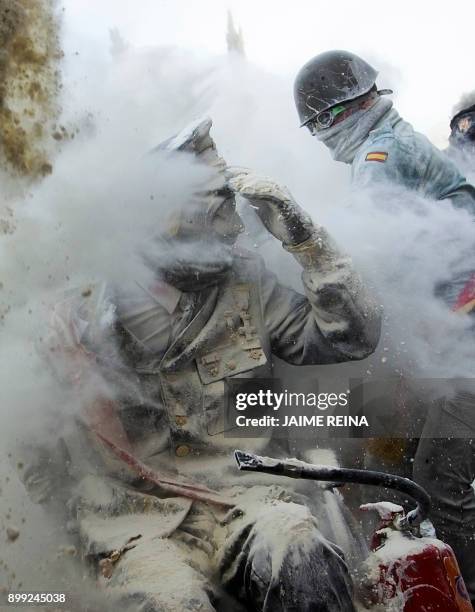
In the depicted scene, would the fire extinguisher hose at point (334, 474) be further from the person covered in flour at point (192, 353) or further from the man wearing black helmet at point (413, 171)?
the man wearing black helmet at point (413, 171)

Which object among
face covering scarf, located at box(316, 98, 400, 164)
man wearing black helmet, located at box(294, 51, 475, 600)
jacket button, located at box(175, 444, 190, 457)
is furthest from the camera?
face covering scarf, located at box(316, 98, 400, 164)

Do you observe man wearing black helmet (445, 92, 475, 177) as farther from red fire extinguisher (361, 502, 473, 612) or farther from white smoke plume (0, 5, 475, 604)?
red fire extinguisher (361, 502, 473, 612)

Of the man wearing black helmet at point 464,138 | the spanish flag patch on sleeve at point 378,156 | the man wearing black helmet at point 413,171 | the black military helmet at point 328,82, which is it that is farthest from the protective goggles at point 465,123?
the spanish flag patch on sleeve at point 378,156

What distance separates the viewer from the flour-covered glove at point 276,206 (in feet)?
10.2

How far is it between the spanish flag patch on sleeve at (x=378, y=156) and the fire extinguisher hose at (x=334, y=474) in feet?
5.85

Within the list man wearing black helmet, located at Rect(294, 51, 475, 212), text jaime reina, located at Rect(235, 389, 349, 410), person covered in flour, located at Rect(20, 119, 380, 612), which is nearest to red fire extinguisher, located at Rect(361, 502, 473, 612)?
person covered in flour, located at Rect(20, 119, 380, 612)

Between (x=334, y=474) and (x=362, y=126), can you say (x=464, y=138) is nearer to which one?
(x=362, y=126)

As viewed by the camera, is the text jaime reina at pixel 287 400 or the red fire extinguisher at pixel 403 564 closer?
the red fire extinguisher at pixel 403 564

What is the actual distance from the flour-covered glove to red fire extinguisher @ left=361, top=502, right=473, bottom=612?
1.24 m

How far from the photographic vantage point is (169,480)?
319 cm

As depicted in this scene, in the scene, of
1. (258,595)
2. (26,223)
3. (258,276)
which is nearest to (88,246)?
(26,223)

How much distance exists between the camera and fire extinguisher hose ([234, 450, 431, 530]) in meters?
2.67

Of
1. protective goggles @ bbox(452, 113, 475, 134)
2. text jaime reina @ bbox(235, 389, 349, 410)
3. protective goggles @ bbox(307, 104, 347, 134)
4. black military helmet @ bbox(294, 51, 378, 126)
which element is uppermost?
black military helmet @ bbox(294, 51, 378, 126)

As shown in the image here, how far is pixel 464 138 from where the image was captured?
528 cm
